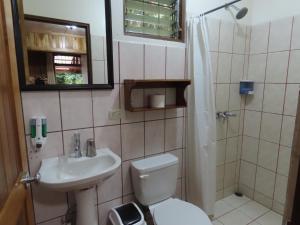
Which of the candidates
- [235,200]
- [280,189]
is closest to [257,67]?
[280,189]

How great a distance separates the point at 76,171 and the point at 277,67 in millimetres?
2017

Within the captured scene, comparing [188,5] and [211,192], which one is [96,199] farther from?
[188,5]

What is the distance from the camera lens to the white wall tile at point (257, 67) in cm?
203

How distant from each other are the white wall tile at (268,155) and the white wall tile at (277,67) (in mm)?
662

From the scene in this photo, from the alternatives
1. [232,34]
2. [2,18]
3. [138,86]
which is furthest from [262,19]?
[2,18]

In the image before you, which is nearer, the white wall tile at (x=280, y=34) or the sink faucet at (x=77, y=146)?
the sink faucet at (x=77, y=146)

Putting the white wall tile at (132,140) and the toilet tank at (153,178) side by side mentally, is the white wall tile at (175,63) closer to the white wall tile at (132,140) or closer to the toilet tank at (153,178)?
the white wall tile at (132,140)

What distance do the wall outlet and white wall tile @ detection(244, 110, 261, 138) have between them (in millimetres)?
1520

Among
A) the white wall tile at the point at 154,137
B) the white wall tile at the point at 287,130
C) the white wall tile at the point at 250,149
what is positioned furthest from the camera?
the white wall tile at the point at 250,149

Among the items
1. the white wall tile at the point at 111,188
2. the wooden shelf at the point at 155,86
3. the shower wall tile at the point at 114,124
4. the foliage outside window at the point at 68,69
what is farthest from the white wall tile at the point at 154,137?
the foliage outside window at the point at 68,69

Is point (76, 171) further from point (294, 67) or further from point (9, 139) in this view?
point (294, 67)

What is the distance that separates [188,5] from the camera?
5.54 feet

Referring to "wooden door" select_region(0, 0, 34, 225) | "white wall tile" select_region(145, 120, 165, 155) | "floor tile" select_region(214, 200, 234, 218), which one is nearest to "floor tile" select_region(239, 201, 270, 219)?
"floor tile" select_region(214, 200, 234, 218)

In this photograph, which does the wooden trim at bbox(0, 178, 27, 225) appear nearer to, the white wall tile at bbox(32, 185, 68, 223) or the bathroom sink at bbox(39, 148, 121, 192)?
the bathroom sink at bbox(39, 148, 121, 192)
